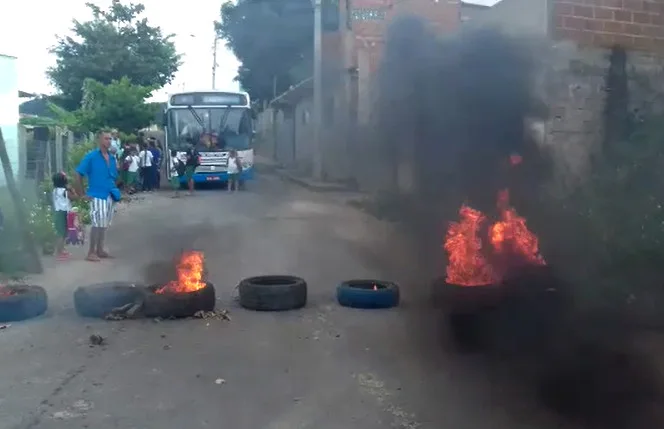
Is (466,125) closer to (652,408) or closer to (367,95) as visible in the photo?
(367,95)

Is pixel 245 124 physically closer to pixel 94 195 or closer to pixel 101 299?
pixel 94 195

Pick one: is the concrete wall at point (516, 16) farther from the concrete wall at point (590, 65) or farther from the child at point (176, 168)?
the child at point (176, 168)

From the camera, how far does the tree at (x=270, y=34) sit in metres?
15.1

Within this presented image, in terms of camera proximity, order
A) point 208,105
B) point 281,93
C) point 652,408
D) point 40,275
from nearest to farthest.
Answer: point 652,408, point 40,275, point 208,105, point 281,93

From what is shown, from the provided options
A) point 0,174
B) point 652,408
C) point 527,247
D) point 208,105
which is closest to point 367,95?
point 527,247

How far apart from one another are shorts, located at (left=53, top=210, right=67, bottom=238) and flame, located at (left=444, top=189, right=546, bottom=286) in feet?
19.9

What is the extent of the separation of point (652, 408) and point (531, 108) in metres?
3.46

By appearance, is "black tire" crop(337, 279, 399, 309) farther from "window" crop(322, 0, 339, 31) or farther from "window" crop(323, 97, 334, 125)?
"window" crop(322, 0, 339, 31)

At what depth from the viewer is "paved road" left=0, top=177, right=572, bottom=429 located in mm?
4609

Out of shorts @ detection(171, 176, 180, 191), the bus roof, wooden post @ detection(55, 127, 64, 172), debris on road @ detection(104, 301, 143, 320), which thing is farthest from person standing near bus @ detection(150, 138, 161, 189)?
debris on road @ detection(104, 301, 143, 320)

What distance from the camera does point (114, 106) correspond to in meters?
26.0

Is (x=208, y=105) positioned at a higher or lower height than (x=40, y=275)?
higher

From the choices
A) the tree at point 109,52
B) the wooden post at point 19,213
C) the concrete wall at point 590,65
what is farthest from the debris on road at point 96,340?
the tree at point 109,52

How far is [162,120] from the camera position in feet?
77.5
